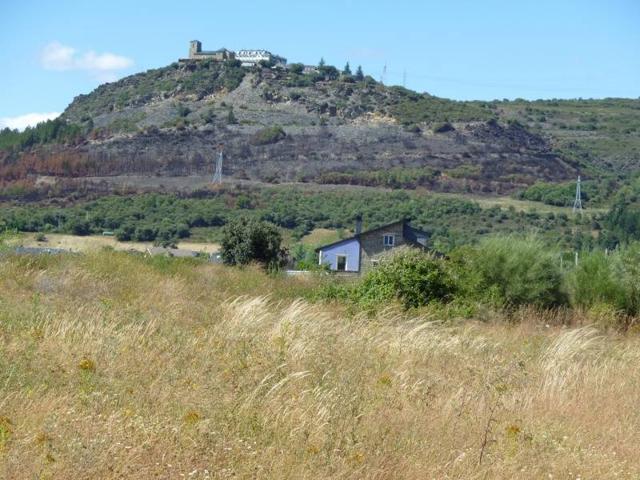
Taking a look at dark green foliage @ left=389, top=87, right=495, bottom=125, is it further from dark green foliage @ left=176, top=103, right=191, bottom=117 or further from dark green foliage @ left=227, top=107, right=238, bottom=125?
dark green foliage @ left=176, top=103, right=191, bottom=117

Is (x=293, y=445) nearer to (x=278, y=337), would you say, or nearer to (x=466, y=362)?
(x=278, y=337)

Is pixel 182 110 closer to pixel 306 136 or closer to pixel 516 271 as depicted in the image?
pixel 306 136

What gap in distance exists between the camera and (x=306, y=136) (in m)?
112

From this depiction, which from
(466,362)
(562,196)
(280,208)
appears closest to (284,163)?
(280,208)

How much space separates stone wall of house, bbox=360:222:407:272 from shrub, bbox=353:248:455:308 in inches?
1266

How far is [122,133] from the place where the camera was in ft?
351

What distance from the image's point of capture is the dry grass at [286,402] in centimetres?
566

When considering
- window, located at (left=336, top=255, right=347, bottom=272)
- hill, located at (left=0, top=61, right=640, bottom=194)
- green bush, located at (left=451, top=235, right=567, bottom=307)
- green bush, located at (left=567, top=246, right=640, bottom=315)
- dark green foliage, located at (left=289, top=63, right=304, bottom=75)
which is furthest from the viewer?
dark green foliage, located at (left=289, top=63, right=304, bottom=75)

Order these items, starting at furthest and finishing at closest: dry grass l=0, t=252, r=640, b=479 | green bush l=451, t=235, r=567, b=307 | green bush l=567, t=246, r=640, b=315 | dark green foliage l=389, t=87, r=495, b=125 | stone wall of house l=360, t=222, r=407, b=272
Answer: dark green foliage l=389, t=87, r=495, b=125, stone wall of house l=360, t=222, r=407, b=272, green bush l=567, t=246, r=640, b=315, green bush l=451, t=235, r=567, b=307, dry grass l=0, t=252, r=640, b=479

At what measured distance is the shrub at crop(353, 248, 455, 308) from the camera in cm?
2008

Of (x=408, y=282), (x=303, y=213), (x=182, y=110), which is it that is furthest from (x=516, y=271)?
(x=182, y=110)

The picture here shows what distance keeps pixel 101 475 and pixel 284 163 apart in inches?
3960

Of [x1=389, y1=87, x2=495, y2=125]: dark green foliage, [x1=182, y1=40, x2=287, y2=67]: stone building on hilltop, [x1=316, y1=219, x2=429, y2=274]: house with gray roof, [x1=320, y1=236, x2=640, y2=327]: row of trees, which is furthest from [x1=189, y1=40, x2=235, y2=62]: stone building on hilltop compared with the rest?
[x1=320, y1=236, x2=640, y2=327]: row of trees

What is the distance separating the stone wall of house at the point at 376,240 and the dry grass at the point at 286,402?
42.6 meters
